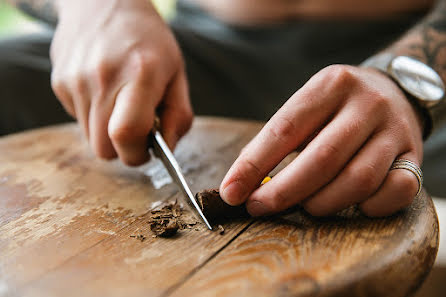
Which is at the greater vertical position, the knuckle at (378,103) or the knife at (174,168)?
the knuckle at (378,103)

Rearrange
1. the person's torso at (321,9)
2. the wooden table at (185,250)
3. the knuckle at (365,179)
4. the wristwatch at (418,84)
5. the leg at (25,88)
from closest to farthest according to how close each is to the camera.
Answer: the wooden table at (185,250) → the knuckle at (365,179) → the wristwatch at (418,84) → the leg at (25,88) → the person's torso at (321,9)

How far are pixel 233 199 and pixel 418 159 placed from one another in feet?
1.22

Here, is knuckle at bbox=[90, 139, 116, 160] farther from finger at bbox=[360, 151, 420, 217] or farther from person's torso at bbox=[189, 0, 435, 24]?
person's torso at bbox=[189, 0, 435, 24]

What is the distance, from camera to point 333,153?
711 mm

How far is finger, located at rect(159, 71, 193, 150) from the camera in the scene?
1.05 metres

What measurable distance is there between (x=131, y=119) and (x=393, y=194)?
0.57 metres

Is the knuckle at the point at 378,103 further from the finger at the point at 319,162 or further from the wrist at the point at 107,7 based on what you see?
the wrist at the point at 107,7

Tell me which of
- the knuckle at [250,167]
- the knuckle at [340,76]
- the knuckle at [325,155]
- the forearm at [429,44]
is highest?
the knuckle at [340,76]

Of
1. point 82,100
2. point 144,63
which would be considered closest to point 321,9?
point 144,63

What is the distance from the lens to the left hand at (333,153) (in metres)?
→ 0.71

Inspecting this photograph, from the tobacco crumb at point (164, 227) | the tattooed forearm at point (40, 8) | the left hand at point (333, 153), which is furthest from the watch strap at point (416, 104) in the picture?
the tattooed forearm at point (40, 8)

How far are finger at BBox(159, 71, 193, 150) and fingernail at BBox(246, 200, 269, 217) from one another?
1.15 feet

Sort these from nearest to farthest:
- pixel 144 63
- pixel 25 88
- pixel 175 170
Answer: pixel 175 170, pixel 144 63, pixel 25 88

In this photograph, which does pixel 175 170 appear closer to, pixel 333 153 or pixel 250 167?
pixel 250 167
